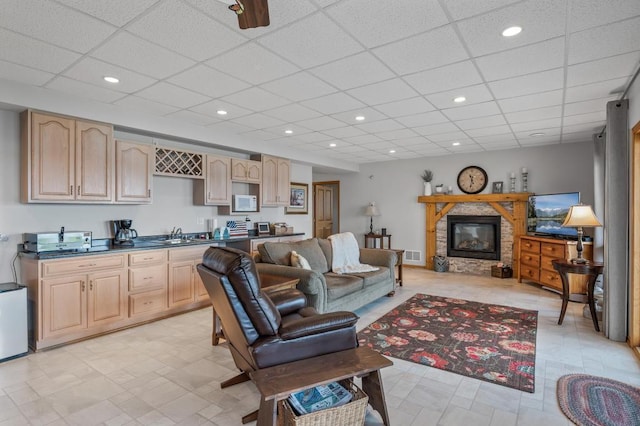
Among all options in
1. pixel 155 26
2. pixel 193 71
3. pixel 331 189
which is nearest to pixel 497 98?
pixel 193 71

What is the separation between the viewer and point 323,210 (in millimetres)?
9539

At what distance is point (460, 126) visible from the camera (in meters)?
4.89

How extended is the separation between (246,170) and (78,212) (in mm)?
2464

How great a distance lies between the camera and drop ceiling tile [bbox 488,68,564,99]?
10.0 feet

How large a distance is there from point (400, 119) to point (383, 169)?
12.6ft

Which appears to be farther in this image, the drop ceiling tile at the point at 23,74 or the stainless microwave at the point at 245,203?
the stainless microwave at the point at 245,203

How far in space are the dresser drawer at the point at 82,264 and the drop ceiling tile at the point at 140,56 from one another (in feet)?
6.63

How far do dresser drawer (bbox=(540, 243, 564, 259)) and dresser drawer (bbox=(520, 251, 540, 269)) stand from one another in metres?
0.18

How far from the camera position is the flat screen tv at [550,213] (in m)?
5.52

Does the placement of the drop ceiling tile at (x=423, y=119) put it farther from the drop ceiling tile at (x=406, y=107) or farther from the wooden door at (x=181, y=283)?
the wooden door at (x=181, y=283)

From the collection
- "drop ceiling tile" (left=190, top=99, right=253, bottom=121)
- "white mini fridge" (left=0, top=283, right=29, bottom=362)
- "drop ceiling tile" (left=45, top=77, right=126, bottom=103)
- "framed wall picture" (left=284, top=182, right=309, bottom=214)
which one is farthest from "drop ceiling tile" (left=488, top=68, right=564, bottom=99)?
"white mini fridge" (left=0, top=283, right=29, bottom=362)

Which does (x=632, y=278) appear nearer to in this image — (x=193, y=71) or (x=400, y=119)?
(x=400, y=119)

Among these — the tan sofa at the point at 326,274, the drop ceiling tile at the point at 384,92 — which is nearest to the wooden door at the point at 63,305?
the tan sofa at the point at 326,274

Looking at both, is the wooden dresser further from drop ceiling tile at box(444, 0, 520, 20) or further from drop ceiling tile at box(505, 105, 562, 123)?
drop ceiling tile at box(444, 0, 520, 20)
